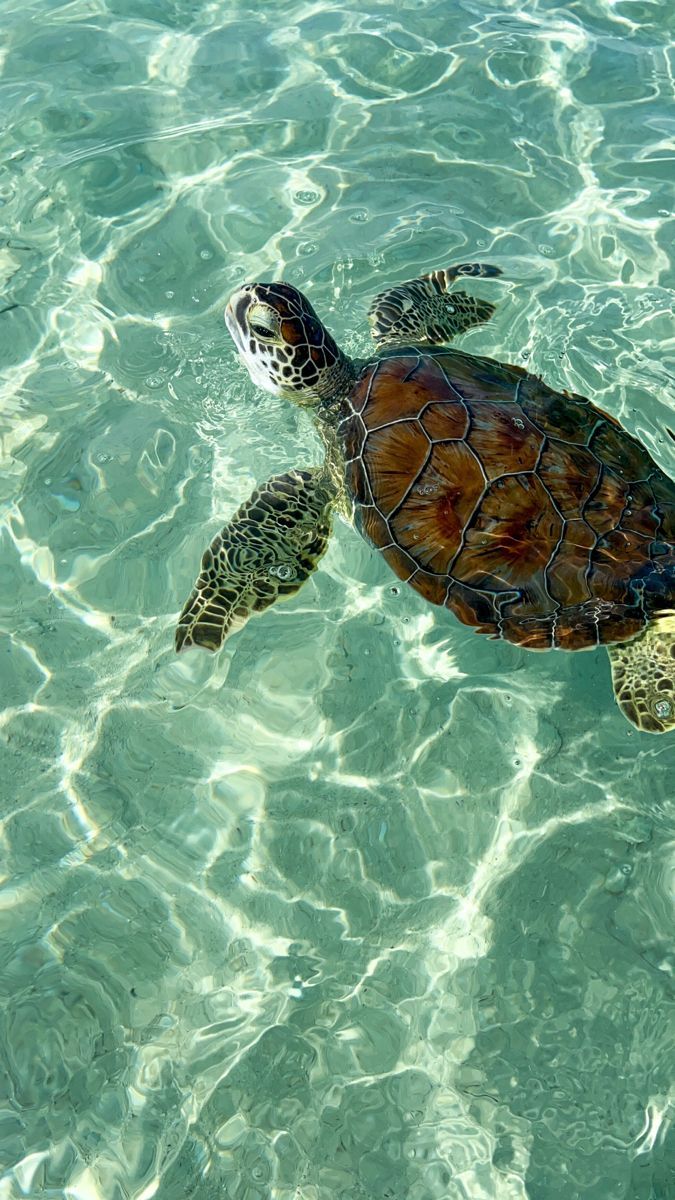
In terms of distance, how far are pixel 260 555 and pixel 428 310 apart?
6.23ft

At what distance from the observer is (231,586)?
4223 mm

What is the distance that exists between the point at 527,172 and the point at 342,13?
2.51m

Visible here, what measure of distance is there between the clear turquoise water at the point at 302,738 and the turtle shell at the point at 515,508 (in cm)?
49

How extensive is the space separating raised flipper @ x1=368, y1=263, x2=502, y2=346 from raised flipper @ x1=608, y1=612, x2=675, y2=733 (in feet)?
7.25

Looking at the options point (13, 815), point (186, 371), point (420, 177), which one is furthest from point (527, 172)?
point (13, 815)

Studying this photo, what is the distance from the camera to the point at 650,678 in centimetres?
383

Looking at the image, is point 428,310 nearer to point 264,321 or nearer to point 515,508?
point 264,321

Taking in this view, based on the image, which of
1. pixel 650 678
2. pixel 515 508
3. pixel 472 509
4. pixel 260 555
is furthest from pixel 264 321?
pixel 650 678

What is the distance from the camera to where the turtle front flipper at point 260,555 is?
13.7 ft

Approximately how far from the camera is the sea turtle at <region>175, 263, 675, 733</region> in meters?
3.75

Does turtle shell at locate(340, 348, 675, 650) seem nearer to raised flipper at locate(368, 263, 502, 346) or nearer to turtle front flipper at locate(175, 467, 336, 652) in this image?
turtle front flipper at locate(175, 467, 336, 652)

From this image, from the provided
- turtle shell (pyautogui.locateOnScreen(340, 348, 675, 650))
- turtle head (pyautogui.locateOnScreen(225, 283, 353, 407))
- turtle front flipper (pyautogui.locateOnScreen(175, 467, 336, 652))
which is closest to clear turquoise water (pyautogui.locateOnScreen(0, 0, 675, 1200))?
turtle front flipper (pyautogui.locateOnScreen(175, 467, 336, 652))

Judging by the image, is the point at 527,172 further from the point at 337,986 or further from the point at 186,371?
the point at 337,986

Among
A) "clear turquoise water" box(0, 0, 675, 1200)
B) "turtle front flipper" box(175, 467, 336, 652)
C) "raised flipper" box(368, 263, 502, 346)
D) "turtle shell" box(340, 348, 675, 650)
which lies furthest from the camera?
"raised flipper" box(368, 263, 502, 346)
